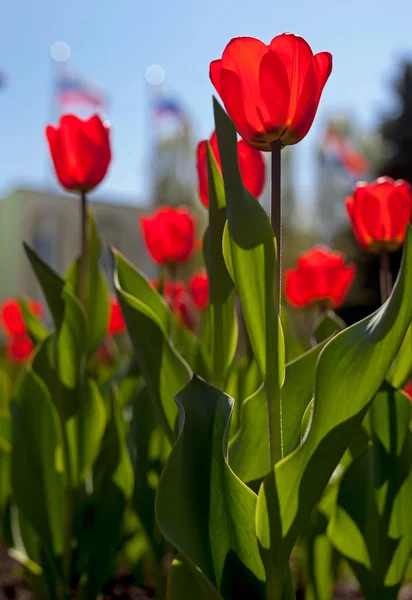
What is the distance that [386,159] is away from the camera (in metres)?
10.2

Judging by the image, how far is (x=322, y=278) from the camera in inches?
57.4

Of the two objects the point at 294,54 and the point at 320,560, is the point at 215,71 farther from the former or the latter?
the point at 320,560

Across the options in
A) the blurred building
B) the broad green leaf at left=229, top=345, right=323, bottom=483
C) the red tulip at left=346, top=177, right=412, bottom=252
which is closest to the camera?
the broad green leaf at left=229, top=345, right=323, bottom=483

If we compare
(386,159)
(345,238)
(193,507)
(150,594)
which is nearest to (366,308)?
(345,238)

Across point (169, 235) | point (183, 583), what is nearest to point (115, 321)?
point (169, 235)

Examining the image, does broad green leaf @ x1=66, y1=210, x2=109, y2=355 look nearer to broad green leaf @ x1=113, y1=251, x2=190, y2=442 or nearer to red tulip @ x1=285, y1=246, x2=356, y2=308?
broad green leaf @ x1=113, y1=251, x2=190, y2=442

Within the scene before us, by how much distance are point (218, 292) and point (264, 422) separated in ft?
0.52

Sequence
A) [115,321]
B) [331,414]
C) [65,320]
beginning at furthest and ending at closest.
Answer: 1. [115,321]
2. [65,320]
3. [331,414]

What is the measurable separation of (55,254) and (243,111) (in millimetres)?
16002

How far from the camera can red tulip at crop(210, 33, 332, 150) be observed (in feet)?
1.84

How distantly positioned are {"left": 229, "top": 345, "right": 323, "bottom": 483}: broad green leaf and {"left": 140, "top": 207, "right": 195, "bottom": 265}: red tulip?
685 mm

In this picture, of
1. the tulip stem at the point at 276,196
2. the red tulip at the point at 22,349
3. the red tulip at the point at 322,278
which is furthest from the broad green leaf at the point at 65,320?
the red tulip at the point at 22,349

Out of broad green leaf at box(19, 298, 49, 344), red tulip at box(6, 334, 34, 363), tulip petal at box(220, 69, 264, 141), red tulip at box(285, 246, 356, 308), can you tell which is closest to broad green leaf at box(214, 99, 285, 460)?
tulip petal at box(220, 69, 264, 141)

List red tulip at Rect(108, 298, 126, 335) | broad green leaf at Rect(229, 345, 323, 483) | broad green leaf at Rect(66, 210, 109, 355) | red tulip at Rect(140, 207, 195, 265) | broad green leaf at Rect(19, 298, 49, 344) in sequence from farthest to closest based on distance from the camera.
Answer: red tulip at Rect(108, 298, 126, 335) < red tulip at Rect(140, 207, 195, 265) < broad green leaf at Rect(19, 298, 49, 344) < broad green leaf at Rect(66, 210, 109, 355) < broad green leaf at Rect(229, 345, 323, 483)
